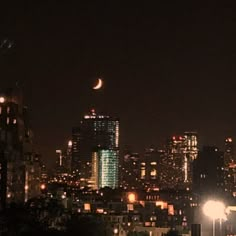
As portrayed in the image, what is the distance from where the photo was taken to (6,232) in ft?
70.1

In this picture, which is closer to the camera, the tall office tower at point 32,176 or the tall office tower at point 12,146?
the tall office tower at point 12,146

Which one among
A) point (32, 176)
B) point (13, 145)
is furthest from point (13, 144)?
point (32, 176)

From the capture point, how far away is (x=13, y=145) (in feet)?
162

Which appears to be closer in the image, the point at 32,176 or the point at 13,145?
the point at 13,145

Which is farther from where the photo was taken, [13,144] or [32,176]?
[32,176]

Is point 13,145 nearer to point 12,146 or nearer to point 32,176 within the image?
point 12,146

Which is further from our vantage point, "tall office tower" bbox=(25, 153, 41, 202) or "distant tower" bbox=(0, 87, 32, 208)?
"tall office tower" bbox=(25, 153, 41, 202)

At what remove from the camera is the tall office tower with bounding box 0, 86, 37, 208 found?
44250 millimetres

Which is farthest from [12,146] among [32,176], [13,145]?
[32,176]

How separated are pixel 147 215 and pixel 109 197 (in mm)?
9685

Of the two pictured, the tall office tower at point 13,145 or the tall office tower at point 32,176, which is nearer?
the tall office tower at point 13,145

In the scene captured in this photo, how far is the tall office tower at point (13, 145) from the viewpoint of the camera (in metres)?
44.2

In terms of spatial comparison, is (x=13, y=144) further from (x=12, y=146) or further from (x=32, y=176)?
(x=32, y=176)

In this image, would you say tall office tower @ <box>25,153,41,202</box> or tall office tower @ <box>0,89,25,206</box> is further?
tall office tower @ <box>25,153,41,202</box>
